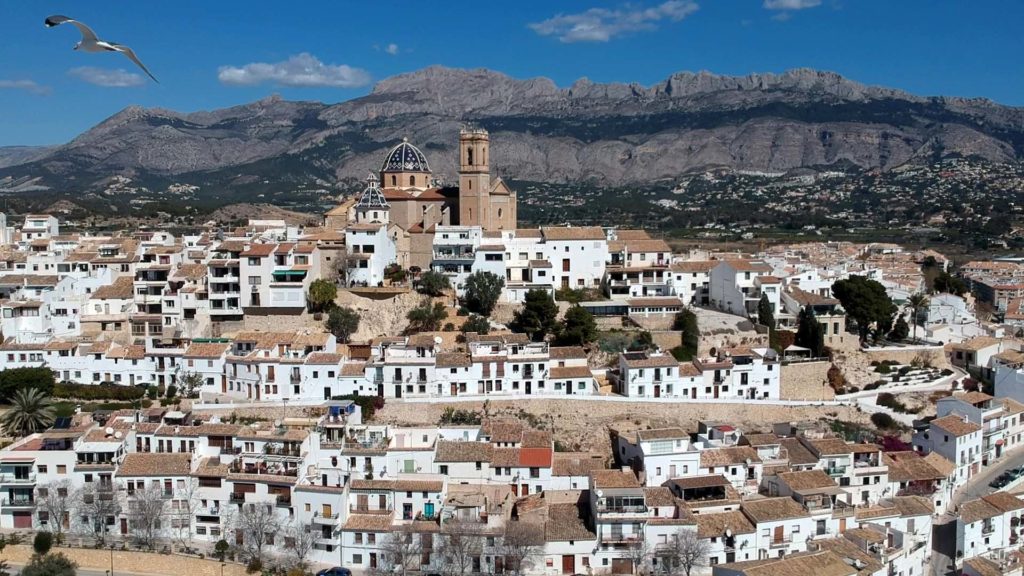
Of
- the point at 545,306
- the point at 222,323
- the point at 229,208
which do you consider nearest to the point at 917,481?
the point at 545,306

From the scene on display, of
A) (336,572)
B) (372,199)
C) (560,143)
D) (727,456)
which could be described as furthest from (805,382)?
(560,143)

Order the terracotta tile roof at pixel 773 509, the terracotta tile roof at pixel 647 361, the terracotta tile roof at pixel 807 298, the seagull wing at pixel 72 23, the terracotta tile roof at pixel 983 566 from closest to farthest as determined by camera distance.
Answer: the seagull wing at pixel 72 23, the terracotta tile roof at pixel 983 566, the terracotta tile roof at pixel 773 509, the terracotta tile roof at pixel 647 361, the terracotta tile roof at pixel 807 298

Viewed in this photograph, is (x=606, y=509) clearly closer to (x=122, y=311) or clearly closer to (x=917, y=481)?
(x=917, y=481)

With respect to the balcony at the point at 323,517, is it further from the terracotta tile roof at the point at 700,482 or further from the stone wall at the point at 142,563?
the terracotta tile roof at the point at 700,482

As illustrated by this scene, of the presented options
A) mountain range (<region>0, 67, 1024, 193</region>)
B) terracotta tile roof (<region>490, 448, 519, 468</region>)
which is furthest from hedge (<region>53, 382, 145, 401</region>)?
mountain range (<region>0, 67, 1024, 193</region>)

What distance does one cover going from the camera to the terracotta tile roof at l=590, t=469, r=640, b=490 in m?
24.5

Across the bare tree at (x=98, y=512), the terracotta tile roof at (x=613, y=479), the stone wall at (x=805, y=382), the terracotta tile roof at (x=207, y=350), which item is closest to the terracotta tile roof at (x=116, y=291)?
the terracotta tile roof at (x=207, y=350)

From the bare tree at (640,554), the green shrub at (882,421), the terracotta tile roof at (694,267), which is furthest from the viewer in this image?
the terracotta tile roof at (694,267)

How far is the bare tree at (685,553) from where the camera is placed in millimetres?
22594

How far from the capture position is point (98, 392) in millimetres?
30953

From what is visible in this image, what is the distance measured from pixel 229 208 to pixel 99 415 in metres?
57.7

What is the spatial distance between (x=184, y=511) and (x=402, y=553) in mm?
6746

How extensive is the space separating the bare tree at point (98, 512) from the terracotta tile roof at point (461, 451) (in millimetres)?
9049

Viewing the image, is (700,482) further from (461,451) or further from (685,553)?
(461,451)
